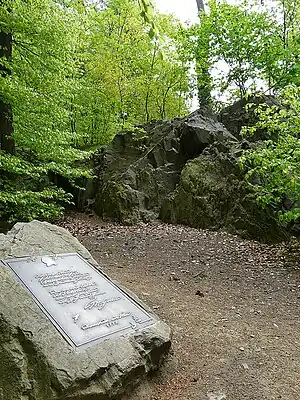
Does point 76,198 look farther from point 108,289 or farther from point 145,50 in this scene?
point 108,289

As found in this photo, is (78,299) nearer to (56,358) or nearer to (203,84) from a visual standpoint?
(56,358)

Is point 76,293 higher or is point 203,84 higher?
point 203,84

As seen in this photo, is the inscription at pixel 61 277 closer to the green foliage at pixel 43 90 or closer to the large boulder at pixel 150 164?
the green foliage at pixel 43 90

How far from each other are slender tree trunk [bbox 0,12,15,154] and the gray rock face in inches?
200

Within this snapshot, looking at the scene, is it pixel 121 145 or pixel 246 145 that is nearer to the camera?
pixel 246 145

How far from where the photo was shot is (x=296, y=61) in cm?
938

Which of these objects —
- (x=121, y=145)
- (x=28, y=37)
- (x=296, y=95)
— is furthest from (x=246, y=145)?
(x=28, y=37)

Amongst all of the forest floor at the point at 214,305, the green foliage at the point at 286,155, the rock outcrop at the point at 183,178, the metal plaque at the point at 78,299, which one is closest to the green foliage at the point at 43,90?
the rock outcrop at the point at 183,178

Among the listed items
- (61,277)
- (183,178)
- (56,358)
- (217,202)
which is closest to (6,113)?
(183,178)

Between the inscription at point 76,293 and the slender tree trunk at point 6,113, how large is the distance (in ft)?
15.6

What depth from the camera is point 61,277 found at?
10.4 feet

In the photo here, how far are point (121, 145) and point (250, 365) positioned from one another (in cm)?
852

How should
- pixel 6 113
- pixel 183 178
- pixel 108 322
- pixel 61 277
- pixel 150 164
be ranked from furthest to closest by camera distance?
pixel 150 164 < pixel 183 178 < pixel 6 113 < pixel 61 277 < pixel 108 322

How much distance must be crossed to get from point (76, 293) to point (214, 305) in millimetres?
1886
